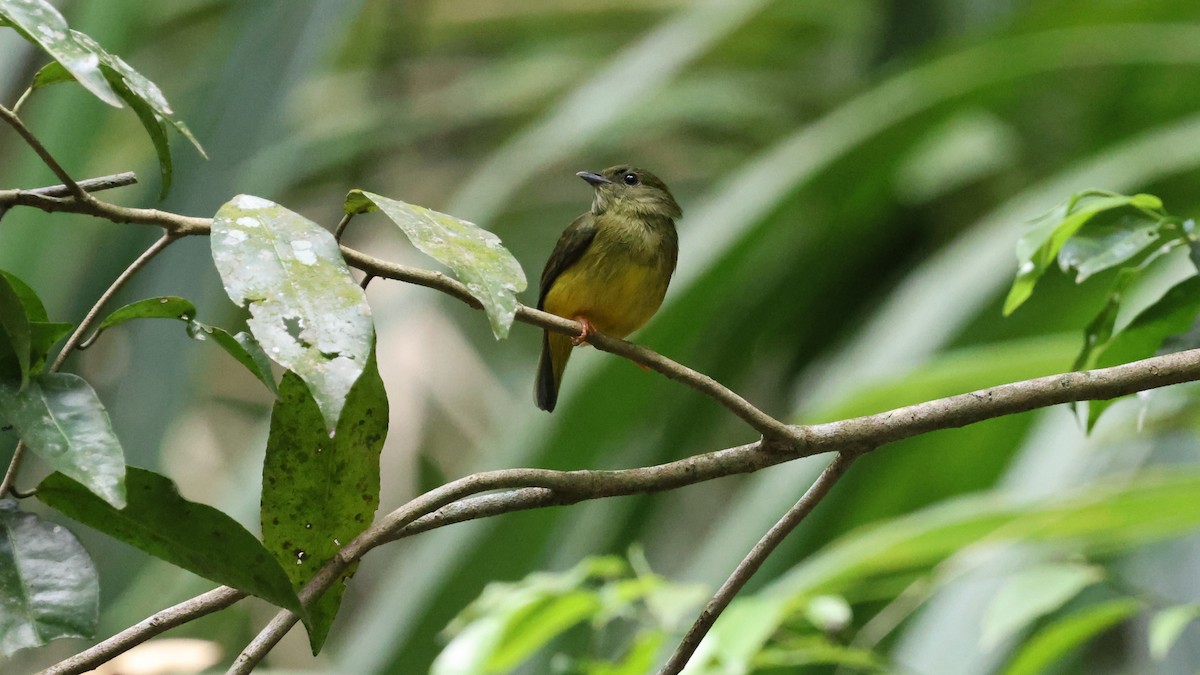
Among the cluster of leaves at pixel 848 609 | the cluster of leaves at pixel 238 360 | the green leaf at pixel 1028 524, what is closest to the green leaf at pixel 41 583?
the cluster of leaves at pixel 238 360

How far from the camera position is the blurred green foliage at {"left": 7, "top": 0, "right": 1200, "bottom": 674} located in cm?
358

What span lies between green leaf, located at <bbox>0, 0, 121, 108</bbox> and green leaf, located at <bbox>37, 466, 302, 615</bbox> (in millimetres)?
289

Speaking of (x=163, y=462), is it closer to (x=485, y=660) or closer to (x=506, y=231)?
(x=485, y=660)

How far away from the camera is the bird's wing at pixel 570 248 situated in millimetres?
2770

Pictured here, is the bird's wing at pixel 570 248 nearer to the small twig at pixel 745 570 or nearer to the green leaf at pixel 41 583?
the small twig at pixel 745 570

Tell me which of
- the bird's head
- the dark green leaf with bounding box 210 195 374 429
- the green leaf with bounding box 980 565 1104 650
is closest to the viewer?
the dark green leaf with bounding box 210 195 374 429

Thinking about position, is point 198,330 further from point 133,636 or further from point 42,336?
point 133,636

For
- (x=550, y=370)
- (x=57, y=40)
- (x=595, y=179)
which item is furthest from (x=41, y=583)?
(x=595, y=179)

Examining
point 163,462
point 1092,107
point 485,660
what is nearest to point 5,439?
point 163,462

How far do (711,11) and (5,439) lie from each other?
317cm

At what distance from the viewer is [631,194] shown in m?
2.99

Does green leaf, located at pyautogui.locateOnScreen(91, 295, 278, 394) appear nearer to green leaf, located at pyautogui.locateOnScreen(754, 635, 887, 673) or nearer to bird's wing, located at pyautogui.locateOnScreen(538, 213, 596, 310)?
green leaf, located at pyautogui.locateOnScreen(754, 635, 887, 673)

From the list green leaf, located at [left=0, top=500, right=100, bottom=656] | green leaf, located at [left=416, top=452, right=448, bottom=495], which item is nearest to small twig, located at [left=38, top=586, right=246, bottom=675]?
green leaf, located at [left=0, top=500, right=100, bottom=656]

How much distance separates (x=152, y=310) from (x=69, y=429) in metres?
0.16
